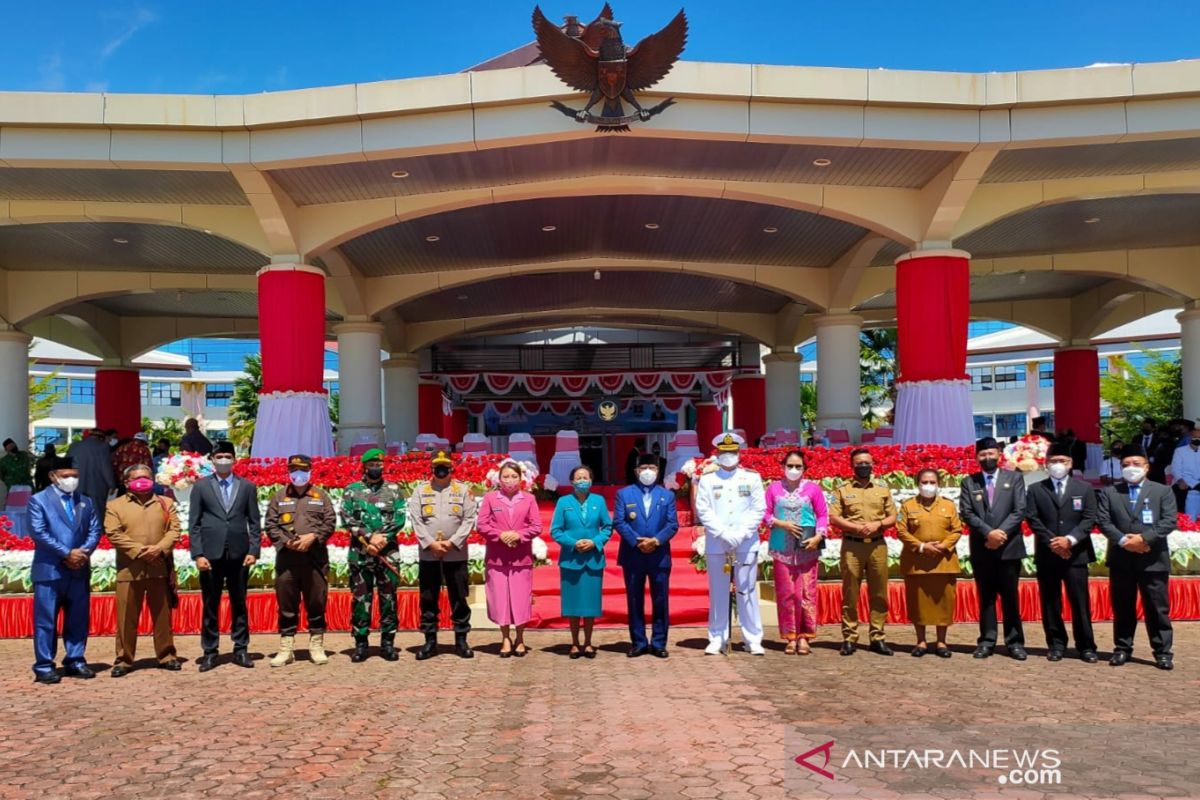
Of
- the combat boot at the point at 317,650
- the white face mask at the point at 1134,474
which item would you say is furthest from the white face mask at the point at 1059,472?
the combat boot at the point at 317,650

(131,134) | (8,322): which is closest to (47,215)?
(131,134)

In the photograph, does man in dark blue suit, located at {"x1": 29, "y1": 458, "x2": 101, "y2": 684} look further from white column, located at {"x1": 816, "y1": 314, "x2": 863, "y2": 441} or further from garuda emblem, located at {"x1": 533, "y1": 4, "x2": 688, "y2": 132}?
white column, located at {"x1": 816, "y1": 314, "x2": 863, "y2": 441}

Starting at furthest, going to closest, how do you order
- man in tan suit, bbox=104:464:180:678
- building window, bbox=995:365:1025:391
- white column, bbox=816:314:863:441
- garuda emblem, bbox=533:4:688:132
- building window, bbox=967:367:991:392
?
building window, bbox=967:367:991:392 < building window, bbox=995:365:1025:391 < white column, bbox=816:314:863:441 < garuda emblem, bbox=533:4:688:132 < man in tan suit, bbox=104:464:180:678

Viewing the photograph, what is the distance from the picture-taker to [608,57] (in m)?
10.6

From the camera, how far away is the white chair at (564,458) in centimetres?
Result: 1786

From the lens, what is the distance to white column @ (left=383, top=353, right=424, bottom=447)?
23.9m

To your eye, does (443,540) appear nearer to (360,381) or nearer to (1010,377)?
(360,381)

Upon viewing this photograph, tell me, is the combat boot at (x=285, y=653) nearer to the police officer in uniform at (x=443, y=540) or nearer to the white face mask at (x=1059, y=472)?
the police officer in uniform at (x=443, y=540)

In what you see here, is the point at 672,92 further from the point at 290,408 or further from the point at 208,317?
the point at 208,317

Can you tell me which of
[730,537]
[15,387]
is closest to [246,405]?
[15,387]

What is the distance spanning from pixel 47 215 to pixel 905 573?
12.2m

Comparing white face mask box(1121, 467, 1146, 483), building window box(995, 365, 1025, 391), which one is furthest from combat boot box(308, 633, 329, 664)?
building window box(995, 365, 1025, 391)

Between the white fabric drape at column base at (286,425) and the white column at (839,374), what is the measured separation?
9553 millimetres

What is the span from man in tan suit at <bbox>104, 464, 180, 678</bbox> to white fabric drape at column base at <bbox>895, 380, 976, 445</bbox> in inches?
365
